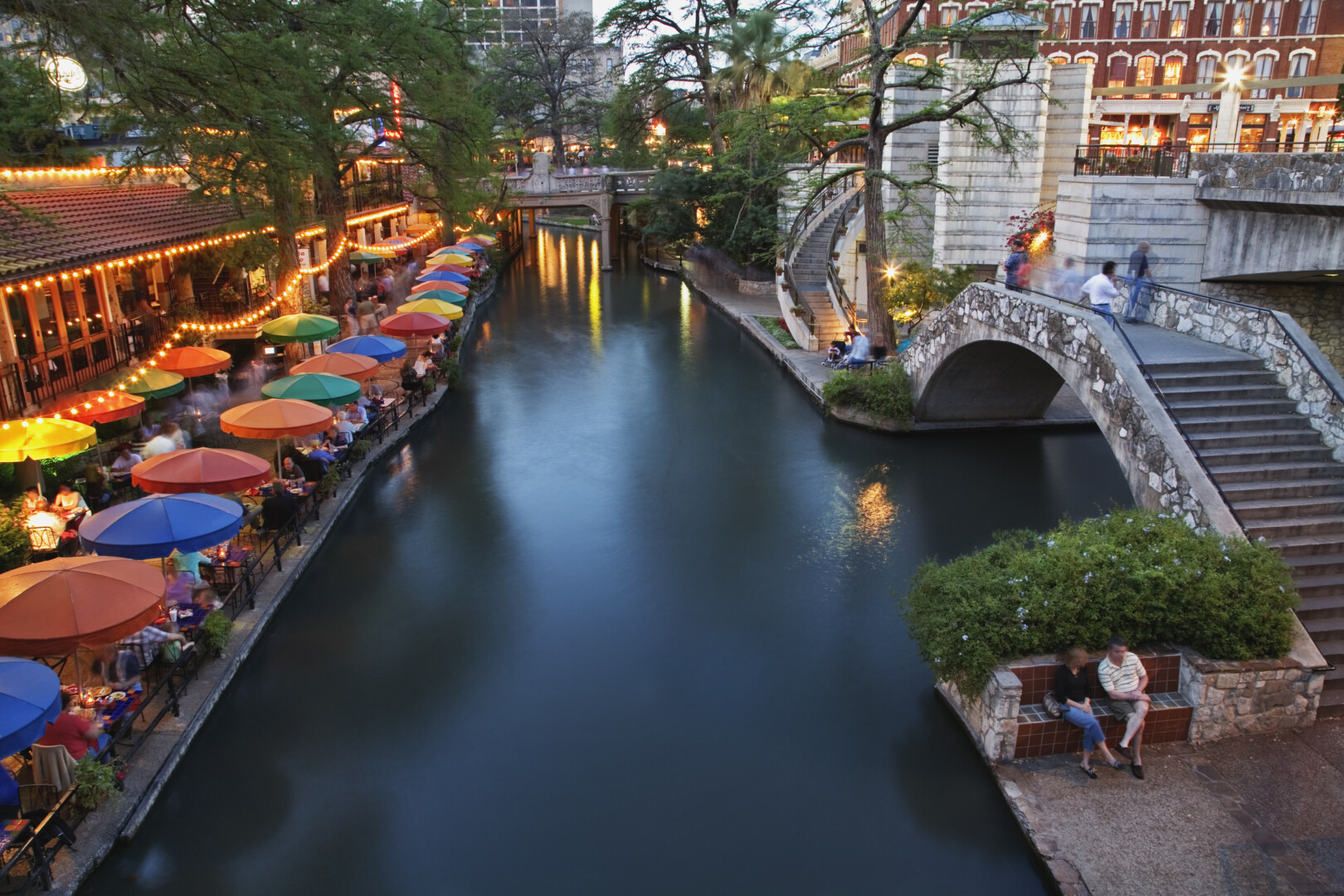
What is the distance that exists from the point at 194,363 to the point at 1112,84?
143 feet

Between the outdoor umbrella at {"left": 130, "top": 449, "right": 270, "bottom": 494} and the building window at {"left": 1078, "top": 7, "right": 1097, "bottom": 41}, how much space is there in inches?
1776

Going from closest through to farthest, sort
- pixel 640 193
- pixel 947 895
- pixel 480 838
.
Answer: pixel 947 895 → pixel 480 838 → pixel 640 193

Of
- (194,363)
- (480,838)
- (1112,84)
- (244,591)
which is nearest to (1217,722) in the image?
(480,838)

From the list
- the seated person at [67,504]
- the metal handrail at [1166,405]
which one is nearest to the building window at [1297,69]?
the metal handrail at [1166,405]

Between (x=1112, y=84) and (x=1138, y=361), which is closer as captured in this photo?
(x=1138, y=361)

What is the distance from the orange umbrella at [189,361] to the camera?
18.5m

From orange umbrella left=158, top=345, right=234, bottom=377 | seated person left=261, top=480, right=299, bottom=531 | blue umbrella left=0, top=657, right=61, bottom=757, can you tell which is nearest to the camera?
blue umbrella left=0, top=657, right=61, bottom=757

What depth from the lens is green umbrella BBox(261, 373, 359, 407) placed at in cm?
1628

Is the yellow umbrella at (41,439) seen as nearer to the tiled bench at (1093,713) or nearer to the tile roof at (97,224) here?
the tile roof at (97,224)

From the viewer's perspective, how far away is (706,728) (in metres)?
10.3

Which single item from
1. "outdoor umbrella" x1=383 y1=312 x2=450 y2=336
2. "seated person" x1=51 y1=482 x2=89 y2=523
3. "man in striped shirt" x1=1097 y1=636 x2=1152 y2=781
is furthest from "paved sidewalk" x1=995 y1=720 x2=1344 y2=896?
"outdoor umbrella" x1=383 y1=312 x2=450 y2=336

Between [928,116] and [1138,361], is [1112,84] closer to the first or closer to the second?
[928,116]

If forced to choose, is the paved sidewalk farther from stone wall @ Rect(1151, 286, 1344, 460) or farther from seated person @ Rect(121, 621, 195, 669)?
seated person @ Rect(121, 621, 195, 669)

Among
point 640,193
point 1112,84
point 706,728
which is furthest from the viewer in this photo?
point 640,193
